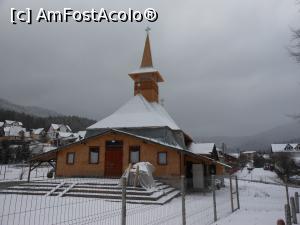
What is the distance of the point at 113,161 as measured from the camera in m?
23.9

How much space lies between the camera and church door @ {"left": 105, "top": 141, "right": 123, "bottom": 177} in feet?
77.4

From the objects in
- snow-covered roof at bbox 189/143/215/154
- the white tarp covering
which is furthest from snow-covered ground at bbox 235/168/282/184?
the white tarp covering

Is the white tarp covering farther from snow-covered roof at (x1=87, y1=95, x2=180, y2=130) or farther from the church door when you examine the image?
snow-covered roof at (x1=87, y1=95, x2=180, y2=130)

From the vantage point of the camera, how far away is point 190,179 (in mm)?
26250

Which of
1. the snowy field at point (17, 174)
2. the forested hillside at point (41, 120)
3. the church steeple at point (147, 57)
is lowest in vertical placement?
the snowy field at point (17, 174)

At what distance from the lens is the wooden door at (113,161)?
23.6 meters

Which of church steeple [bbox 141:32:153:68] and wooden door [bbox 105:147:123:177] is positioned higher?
church steeple [bbox 141:32:153:68]

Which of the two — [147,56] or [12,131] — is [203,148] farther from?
[12,131]

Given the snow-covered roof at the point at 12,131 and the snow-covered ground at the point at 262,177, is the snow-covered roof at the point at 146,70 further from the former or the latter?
the snow-covered roof at the point at 12,131

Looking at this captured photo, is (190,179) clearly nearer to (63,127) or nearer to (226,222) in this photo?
(226,222)

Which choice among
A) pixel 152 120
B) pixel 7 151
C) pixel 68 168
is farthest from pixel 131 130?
pixel 7 151

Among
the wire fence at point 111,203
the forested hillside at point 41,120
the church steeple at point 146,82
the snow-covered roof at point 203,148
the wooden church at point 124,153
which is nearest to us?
the wire fence at point 111,203

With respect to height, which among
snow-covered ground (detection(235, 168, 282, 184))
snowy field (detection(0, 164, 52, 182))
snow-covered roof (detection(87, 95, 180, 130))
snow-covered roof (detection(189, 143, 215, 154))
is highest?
snow-covered roof (detection(87, 95, 180, 130))

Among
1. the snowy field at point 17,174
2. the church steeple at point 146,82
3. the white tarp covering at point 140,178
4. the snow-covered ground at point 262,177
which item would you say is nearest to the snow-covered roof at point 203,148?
the church steeple at point 146,82
